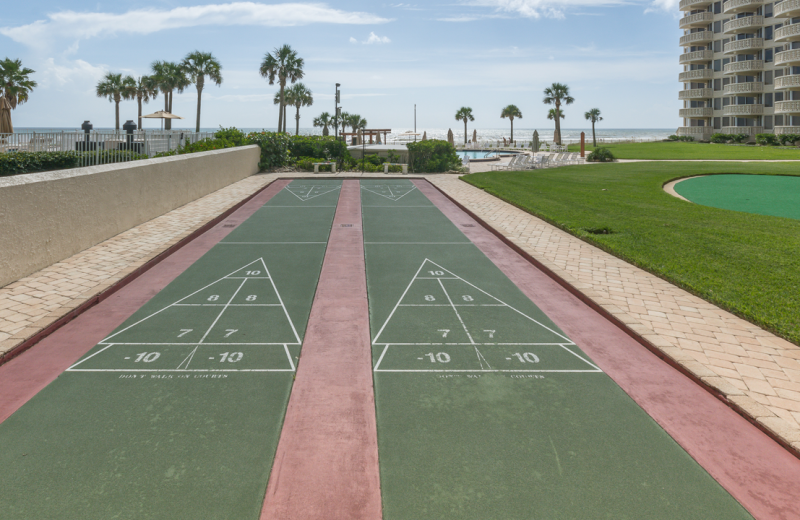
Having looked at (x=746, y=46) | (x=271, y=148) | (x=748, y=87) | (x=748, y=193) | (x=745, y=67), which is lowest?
(x=748, y=193)

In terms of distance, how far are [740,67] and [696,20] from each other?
11592 mm

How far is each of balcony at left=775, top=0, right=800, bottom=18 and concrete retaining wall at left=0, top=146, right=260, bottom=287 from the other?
2443 inches

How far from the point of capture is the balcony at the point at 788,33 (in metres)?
52.1

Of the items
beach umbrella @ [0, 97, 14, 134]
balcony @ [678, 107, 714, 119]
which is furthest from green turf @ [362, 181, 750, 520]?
balcony @ [678, 107, 714, 119]

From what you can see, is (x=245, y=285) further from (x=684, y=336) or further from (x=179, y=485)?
(x=684, y=336)

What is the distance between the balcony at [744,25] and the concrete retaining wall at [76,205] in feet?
218

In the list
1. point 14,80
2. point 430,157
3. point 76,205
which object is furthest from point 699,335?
point 14,80

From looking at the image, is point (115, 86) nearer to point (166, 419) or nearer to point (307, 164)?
point (307, 164)

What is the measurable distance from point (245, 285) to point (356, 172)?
71.1 feet

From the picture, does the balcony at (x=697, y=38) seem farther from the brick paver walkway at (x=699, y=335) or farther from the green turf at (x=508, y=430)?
the green turf at (x=508, y=430)

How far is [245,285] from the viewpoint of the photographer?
8.74m

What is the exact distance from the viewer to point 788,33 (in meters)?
53.0

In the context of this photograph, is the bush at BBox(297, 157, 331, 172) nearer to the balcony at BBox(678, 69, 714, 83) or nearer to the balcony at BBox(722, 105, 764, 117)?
the balcony at BBox(722, 105, 764, 117)

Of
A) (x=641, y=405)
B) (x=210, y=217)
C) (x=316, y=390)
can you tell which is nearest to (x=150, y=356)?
(x=316, y=390)
